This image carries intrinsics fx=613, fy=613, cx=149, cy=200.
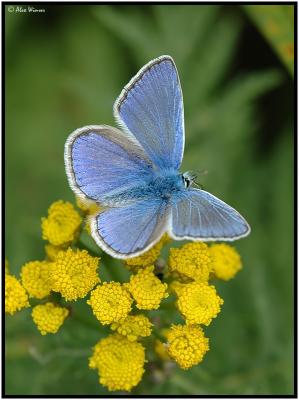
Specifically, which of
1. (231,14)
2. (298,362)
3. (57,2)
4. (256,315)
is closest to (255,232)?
(256,315)

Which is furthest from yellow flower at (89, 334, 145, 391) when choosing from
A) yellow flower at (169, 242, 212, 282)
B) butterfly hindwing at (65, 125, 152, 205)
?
butterfly hindwing at (65, 125, 152, 205)

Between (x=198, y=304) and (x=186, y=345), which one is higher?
(x=198, y=304)

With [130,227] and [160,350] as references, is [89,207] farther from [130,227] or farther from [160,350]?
[160,350]

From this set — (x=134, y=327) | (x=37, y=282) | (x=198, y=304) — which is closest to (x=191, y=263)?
(x=198, y=304)

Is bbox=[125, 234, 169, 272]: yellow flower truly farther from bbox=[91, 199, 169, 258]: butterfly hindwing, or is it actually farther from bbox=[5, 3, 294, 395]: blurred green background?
bbox=[5, 3, 294, 395]: blurred green background

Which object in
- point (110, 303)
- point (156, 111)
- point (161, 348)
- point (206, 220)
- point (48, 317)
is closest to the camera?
point (206, 220)

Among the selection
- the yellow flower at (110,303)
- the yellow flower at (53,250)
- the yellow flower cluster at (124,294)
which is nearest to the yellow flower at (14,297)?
the yellow flower cluster at (124,294)
